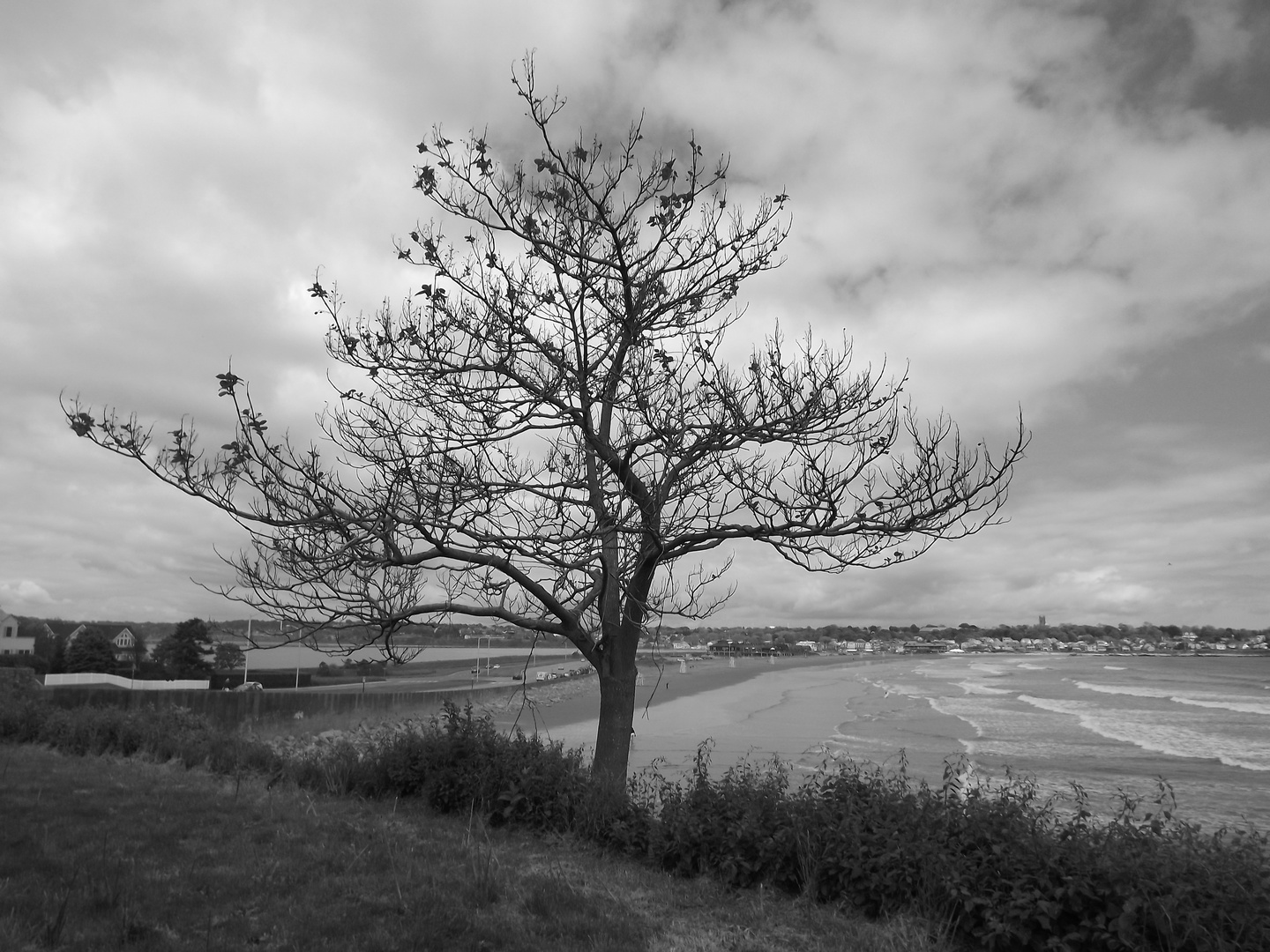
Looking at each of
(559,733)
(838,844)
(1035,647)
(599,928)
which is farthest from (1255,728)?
(1035,647)

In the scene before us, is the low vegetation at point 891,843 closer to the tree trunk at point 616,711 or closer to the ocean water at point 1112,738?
the tree trunk at point 616,711

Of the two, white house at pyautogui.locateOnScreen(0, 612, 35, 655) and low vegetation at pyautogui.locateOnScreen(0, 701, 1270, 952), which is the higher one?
white house at pyautogui.locateOnScreen(0, 612, 35, 655)

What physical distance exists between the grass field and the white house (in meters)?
79.6

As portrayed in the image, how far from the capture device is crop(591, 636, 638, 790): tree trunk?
8461 mm

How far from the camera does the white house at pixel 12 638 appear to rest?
7466 cm

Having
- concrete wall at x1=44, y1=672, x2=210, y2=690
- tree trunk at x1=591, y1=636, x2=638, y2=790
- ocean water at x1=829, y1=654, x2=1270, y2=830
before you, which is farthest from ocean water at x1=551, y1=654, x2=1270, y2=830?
concrete wall at x1=44, y1=672, x2=210, y2=690

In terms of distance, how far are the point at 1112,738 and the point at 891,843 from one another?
23.1 m

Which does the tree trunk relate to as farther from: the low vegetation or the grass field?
the grass field

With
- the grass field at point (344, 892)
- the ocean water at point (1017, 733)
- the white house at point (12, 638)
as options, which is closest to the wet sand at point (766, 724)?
the ocean water at point (1017, 733)

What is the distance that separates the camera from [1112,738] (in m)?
25.0

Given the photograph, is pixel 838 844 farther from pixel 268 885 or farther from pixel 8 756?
pixel 8 756

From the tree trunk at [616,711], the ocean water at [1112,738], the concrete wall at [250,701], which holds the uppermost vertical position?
the tree trunk at [616,711]

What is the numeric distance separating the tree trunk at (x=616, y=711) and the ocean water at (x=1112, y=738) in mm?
8467

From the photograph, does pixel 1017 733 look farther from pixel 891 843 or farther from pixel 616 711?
pixel 891 843
